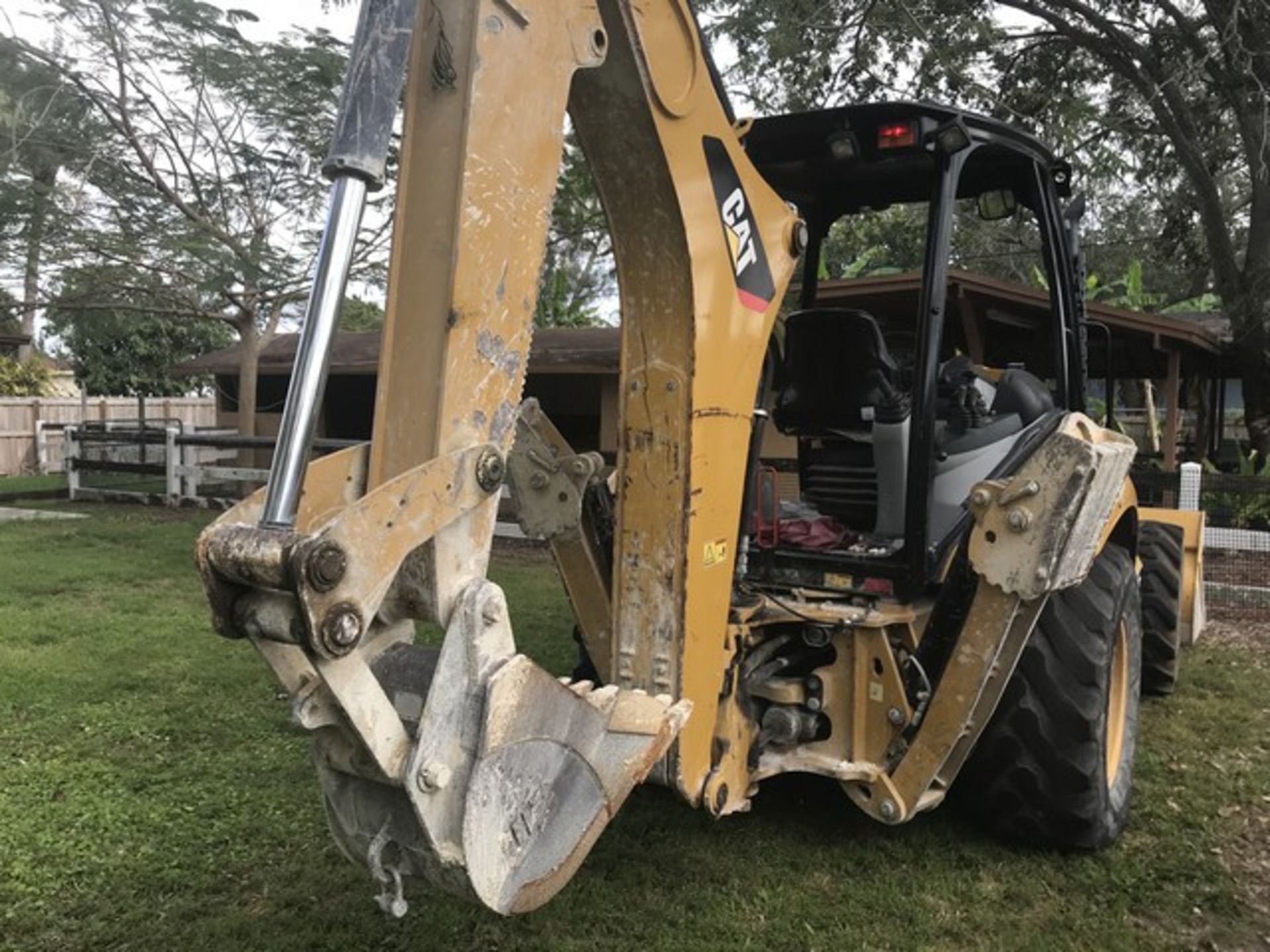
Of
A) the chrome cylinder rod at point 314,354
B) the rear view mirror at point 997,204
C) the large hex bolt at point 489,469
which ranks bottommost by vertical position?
the large hex bolt at point 489,469

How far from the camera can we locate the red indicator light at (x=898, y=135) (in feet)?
11.4

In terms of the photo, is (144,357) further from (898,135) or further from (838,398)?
(898,135)

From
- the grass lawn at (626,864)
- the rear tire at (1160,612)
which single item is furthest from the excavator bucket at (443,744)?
the rear tire at (1160,612)

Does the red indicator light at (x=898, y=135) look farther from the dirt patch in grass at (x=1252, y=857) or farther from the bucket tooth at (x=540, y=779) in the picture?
the dirt patch in grass at (x=1252, y=857)

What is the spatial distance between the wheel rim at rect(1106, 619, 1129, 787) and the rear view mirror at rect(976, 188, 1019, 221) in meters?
1.80

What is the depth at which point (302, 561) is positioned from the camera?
1.77 metres

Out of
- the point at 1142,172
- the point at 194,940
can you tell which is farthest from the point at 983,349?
the point at 194,940

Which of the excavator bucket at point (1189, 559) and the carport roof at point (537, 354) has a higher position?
the carport roof at point (537, 354)

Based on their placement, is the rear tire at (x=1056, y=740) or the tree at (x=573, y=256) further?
the tree at (x=573, y=256)

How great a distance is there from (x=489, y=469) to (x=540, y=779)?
0.65 m

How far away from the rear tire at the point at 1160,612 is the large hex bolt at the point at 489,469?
4691 mm

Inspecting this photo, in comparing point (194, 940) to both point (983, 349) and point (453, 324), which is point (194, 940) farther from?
point (983, 349)

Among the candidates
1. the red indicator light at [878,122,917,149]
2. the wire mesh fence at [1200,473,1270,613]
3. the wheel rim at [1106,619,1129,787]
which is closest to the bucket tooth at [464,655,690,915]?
the red indicator light at [878,122,917,149]

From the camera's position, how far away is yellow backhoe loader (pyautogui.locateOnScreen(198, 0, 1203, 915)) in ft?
6.54
